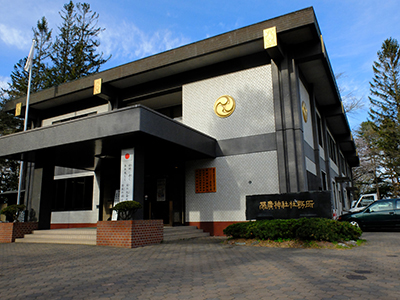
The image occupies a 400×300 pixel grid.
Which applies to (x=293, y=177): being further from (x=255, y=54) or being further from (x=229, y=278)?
(x=229, y=278)

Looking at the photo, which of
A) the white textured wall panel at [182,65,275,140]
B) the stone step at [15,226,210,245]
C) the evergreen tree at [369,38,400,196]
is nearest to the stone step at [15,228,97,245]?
the stone step at [15,226,210,245]

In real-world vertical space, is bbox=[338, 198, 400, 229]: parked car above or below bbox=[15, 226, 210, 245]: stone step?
above

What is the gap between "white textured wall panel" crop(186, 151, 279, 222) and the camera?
12.7 metres

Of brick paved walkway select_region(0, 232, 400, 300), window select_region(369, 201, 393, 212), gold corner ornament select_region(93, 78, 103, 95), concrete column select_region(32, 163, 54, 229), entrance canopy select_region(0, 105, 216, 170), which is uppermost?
gold corner ornament select_region(93, 78, 103, 95)

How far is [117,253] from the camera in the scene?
8.66 m

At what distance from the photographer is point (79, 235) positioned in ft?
38.8

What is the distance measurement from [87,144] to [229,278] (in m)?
8.23

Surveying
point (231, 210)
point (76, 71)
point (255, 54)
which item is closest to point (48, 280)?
point (231, 210)

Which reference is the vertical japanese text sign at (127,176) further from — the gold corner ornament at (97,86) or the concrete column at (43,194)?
the gold corner ornament at (97,86)

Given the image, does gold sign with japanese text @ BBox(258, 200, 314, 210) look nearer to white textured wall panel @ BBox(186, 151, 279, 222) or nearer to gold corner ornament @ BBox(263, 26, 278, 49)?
white textured wall panel @ BBox(186, 151, 279, 222)

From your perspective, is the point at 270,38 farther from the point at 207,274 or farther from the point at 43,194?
the point at 43,194

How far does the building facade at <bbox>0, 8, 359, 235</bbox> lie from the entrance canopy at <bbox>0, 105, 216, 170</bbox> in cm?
4

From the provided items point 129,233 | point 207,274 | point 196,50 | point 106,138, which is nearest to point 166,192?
point 106,138

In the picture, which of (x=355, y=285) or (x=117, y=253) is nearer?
(x=355, y=285)
